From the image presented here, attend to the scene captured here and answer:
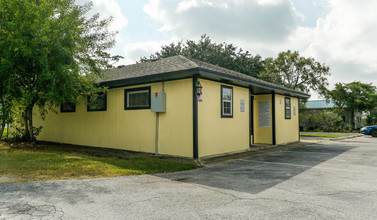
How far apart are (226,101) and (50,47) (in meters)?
6.46

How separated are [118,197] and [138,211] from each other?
31.4 inches

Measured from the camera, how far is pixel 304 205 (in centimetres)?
358

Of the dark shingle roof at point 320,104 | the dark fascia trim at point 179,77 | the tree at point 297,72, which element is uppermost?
the tree at point 297,72

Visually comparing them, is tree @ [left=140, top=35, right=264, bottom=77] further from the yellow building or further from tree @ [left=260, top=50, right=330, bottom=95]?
the yellow building

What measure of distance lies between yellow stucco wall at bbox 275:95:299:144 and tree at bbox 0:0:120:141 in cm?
890

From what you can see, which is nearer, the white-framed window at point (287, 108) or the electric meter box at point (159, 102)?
the electric meter box at point (159, 102)

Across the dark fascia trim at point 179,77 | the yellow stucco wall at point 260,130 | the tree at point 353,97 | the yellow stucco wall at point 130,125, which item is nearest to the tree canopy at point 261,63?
the tree at point 353,97

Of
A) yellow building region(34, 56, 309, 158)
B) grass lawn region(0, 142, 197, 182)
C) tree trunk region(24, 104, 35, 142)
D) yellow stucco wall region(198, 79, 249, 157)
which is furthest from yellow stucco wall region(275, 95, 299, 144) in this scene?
tree trunk region(24, 104, 35, 142)

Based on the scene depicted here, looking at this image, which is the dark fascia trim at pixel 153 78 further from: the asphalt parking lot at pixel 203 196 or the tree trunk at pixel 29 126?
the tree trunk at pixel 29 126

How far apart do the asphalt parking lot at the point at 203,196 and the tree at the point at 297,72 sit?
71.5ft

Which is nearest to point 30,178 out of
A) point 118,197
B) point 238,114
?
point 118,197

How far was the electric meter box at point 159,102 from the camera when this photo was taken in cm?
871

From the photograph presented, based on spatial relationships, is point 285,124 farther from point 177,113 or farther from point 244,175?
point 244,175

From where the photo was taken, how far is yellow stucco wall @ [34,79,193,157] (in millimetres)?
8289
